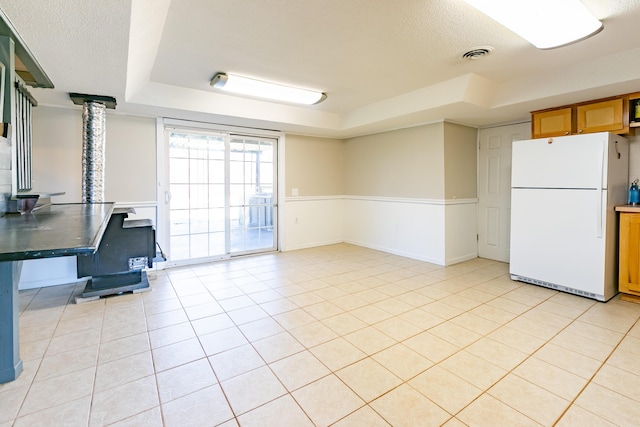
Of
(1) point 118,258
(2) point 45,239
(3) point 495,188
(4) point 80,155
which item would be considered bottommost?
(1) point 118,258

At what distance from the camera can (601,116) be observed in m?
3.23

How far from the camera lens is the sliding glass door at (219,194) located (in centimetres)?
445

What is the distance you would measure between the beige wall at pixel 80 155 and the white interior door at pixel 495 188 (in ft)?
16.1

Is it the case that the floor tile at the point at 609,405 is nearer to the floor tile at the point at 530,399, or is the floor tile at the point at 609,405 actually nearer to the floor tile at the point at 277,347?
the floor tile at the point at 530,399

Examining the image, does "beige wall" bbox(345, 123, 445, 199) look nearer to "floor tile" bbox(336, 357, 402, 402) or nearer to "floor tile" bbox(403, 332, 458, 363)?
"floor tile" bbox(403, 332, 458, 363)

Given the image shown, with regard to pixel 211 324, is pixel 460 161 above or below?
above

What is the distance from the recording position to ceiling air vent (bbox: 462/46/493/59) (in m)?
2.64

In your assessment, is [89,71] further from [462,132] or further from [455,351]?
[462,132]

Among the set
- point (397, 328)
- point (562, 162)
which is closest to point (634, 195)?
point (562, 162)

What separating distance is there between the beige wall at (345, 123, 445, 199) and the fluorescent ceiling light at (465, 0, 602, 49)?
6.55 ft

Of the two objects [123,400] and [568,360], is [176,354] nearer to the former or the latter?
[123,400]

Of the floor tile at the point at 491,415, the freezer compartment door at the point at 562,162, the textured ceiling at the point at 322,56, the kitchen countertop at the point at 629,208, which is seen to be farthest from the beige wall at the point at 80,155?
the kitchen countertop at the point at 629,208

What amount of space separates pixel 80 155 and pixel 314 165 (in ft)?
11.5

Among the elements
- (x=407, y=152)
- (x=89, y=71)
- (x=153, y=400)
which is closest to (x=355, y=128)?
(x=407, y=152)
